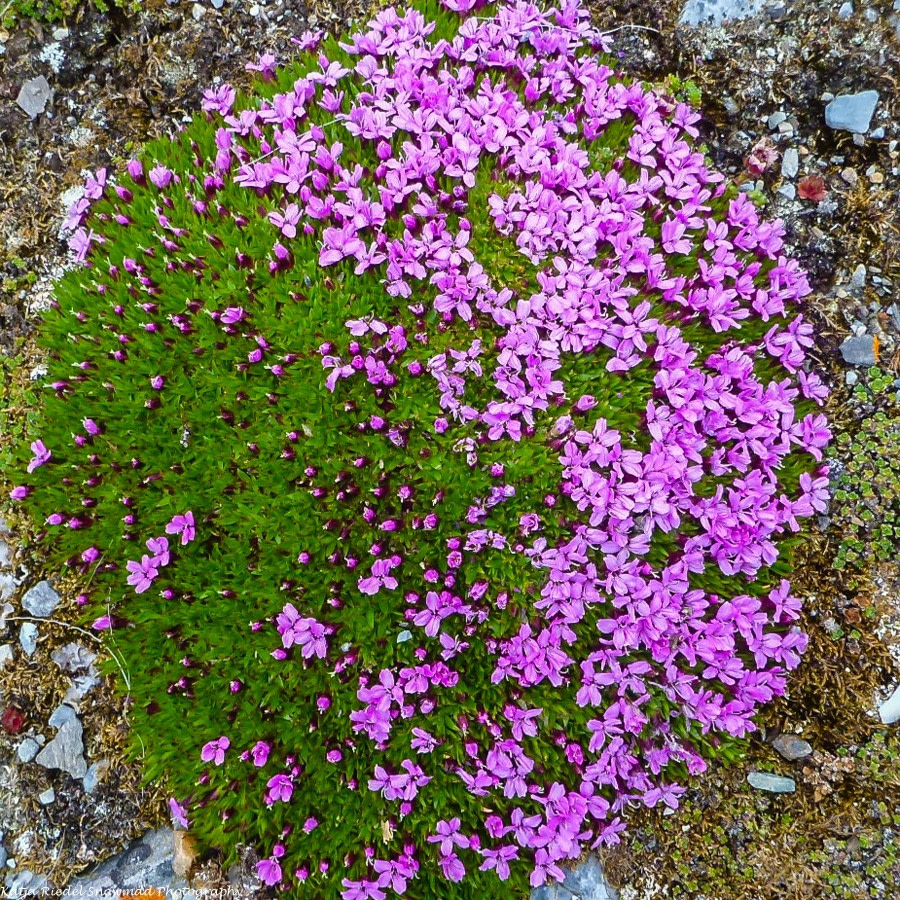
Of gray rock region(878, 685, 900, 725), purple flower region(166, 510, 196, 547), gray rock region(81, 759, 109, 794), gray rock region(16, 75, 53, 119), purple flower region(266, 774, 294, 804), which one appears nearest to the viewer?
purple flower region(266, 774, 294, 804)

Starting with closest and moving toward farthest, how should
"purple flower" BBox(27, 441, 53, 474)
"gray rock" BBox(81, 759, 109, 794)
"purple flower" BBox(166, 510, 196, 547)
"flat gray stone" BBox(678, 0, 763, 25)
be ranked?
"purple flower" BBox(166, 510, 196, 547) < "purple flower" BBox(27, 441, 53, 474) < "gray rock" BBox(81, 759, 109, 794) < "flat gray stone" BBox(678, 0, 763, 25)

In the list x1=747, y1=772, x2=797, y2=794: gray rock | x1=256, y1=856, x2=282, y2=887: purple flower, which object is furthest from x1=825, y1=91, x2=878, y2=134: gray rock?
x1=256, y1=856, x2=282, y2=887: purple flower

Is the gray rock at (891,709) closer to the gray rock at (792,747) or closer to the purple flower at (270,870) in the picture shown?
the gray rock at (792,747)

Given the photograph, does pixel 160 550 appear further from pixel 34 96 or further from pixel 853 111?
pixel 853 111

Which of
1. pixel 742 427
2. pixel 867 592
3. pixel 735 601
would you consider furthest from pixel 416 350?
pixel 867 592

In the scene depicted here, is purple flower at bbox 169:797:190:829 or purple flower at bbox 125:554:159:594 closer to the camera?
purple flower at bbox 125:554:159:594

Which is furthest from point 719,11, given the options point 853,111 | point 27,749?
point 27,749

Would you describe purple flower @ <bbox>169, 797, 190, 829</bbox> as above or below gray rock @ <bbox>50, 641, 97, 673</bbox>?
below

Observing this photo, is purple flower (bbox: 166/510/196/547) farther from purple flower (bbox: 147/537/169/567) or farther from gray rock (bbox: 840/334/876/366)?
gray rock (bbox: 840/334/876/366)
